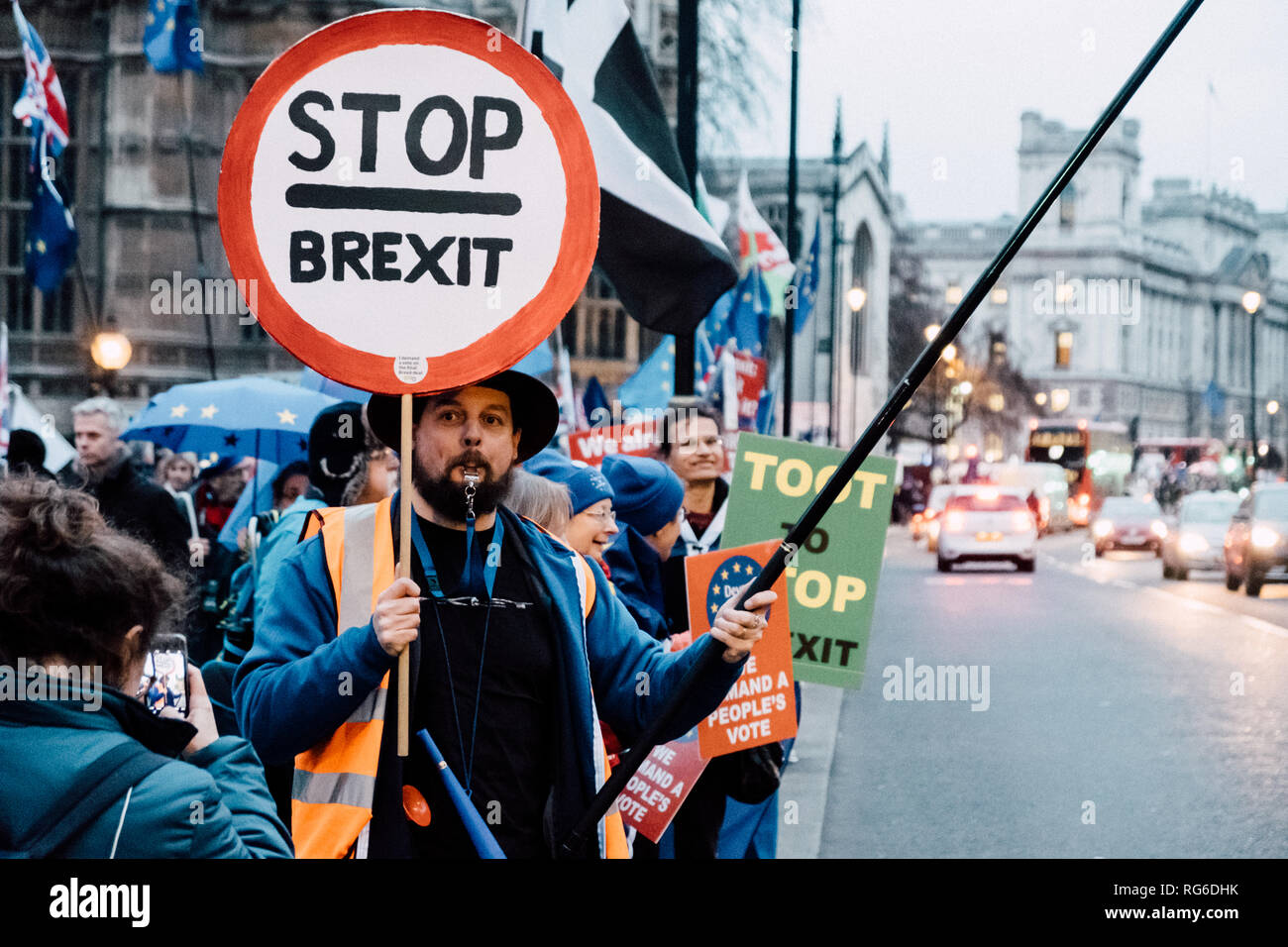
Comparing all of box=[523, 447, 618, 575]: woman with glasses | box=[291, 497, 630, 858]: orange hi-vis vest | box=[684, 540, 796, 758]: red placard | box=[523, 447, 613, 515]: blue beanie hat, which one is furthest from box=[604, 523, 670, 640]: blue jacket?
box=[291, 497, 630, 858]: orange hi-vis vest

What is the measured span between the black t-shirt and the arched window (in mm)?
65807

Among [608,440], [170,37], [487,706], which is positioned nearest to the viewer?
[487,706]

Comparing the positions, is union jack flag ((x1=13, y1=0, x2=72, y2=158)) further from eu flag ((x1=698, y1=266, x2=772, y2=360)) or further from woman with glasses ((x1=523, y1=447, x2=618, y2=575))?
woman with glasses ((x1=523, y1=447, x2=618, y2=575))

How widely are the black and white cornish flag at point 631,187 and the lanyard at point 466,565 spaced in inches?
98.7

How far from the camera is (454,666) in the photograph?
2914 millimetres

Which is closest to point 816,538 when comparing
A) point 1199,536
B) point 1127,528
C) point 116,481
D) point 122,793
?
point 122,793

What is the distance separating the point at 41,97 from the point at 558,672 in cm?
1175

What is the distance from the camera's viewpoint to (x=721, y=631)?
9.17 ft

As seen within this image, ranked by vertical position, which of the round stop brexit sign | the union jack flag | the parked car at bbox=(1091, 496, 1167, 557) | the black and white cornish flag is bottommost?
the parked car at bbox=(1091, 496, 1167, 557)

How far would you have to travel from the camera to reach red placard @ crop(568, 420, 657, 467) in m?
8.37

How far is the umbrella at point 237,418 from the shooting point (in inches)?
377

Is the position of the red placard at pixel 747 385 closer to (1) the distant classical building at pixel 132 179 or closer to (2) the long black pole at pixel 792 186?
(2) the long black pole at pixel 792 186

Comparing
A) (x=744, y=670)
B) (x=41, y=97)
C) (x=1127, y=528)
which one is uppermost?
(x=41, y=97)

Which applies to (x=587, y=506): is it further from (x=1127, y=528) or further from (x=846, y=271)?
(x=846, y=271)
